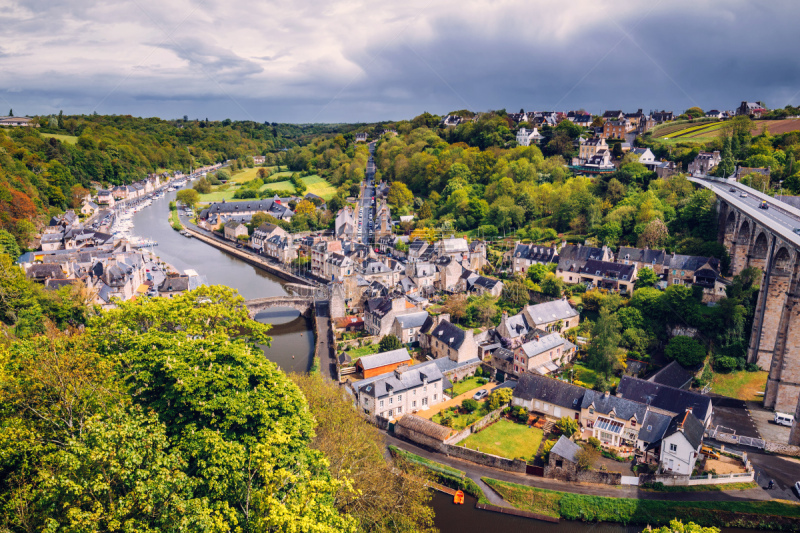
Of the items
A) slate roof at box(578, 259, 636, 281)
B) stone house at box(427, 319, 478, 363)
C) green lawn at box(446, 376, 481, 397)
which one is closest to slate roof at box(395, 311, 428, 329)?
stone house at box(427, 319, 478, 363)

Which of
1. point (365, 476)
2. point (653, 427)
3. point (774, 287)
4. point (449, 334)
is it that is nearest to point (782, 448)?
point (653, 427)

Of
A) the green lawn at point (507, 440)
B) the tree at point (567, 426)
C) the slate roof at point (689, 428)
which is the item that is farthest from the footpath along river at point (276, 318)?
the tree at point (567, 426)

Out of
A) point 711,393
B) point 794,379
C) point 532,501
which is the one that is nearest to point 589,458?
point 532,501

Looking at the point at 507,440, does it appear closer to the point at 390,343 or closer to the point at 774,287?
the point at 390,343

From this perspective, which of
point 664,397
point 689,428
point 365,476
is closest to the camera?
point 365,476

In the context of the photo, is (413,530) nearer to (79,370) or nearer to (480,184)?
(79,370)

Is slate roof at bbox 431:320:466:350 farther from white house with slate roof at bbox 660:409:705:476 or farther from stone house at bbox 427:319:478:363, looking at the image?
white house with slate roof at bbox 660:409:705:476

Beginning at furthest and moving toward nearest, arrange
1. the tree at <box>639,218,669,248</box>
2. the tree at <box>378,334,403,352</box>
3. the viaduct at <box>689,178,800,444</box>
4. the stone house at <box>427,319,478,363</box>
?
the tree at <box>639,218,669,248</box> < the tree at <box>378,334,403,352</box> < the stone house at <box>427,319,478,363</box> < the viaduct at <box>689,178,800,444</box>
